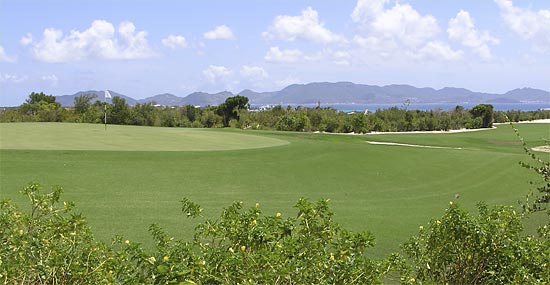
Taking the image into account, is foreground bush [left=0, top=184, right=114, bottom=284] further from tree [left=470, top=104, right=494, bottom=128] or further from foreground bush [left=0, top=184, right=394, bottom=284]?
tree [left=470, top=104, right=494, bottom=128]

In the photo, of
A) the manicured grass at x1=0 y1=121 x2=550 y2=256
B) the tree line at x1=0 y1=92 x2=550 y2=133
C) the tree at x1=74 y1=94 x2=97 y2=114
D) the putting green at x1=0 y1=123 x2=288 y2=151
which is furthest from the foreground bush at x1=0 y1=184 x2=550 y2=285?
the tree at x1=74 y1=94 x2=97 y2=114

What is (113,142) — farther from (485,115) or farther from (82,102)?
(485,115)

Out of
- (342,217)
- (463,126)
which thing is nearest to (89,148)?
(342,217)

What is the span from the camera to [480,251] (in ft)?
12.5

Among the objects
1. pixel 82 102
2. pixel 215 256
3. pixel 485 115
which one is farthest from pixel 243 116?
pixel 215 256

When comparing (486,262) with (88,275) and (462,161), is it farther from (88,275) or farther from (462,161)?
(462,161)

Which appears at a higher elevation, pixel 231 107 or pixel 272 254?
pixel 231 107

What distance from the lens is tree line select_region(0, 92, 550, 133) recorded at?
4641 centimetres

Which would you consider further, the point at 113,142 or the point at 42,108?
the point at 42,108

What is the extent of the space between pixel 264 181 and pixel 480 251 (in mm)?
9723

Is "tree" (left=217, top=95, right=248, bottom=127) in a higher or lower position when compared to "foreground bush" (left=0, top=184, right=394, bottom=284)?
higher

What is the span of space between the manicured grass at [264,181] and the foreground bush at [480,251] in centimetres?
358

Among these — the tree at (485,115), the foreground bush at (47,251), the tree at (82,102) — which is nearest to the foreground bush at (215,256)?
the foreground bush at (47,251)

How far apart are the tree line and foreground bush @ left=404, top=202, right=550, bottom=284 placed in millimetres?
44169
